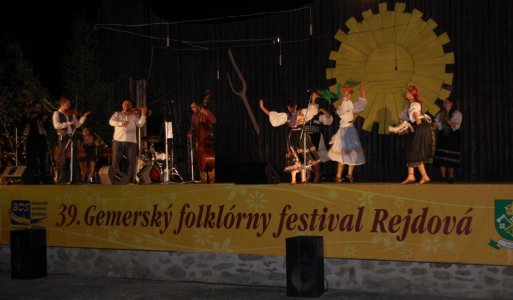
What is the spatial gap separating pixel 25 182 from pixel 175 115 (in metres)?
5.50

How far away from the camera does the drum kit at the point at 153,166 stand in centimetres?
1205

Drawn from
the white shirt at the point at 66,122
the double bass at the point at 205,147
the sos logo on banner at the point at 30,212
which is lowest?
the sos logo on banner at the point at 30,212

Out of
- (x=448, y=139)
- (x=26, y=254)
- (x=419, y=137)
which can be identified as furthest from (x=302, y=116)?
(x=26, y=254)

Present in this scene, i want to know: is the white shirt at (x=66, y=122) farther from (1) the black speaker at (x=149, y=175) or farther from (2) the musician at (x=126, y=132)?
(1) the black speaker at (x=149, y=175)

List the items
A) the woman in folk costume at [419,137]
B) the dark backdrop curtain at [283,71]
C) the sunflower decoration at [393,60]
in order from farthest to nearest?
the sunflower decoration at [393,60]
the dark backdrop curtain at [283,71]
the woman in folk costume at [419,137]

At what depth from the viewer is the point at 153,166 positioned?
1217 centimetres

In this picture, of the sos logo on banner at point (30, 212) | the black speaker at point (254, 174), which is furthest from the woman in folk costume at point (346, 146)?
the sos logo on banner at point (30, 212)

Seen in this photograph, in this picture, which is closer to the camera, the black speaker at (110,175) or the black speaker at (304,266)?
the black speaker at (304,266)

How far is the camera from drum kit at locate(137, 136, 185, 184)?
12047 mm

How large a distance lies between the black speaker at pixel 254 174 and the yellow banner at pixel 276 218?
168 inches

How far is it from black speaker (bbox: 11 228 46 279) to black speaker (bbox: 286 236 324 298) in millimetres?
4011

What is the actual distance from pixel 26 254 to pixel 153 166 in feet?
10.9

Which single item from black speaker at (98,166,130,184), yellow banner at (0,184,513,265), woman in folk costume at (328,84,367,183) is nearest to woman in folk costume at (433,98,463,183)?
woman in folk costume at (328,84,367,183)

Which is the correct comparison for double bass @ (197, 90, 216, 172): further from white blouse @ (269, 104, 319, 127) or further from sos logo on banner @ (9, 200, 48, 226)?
sos logo on banner @ (9, 200, 48, 226)
